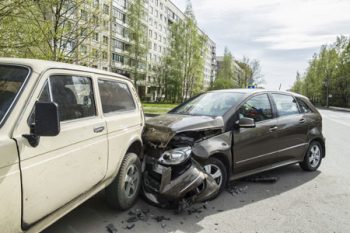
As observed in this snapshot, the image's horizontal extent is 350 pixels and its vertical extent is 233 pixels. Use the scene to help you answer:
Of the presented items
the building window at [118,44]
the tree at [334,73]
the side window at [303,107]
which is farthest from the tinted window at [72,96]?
the tree at [334,73]

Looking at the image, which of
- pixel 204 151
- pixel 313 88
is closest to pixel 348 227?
pixel 204 151

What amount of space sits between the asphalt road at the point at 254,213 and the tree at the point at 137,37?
4260cm

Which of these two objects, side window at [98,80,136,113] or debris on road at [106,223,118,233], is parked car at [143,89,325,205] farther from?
debris on road at [106,223,118,233]

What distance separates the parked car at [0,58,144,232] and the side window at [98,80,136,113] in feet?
0.05

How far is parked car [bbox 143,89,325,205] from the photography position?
163 inches

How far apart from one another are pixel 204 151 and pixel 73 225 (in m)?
2.06

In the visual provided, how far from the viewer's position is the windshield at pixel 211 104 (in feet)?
17.5

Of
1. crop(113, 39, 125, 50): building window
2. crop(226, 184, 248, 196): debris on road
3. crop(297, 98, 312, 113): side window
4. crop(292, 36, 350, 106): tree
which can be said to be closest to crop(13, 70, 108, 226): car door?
crop(226, 184, 248, 196): debris on road

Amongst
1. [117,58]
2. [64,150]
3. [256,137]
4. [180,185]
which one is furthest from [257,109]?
[117,58]

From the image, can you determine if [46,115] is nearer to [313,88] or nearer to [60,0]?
[60,0]

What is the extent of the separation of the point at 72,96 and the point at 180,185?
5.98 ft

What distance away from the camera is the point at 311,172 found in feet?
21.5

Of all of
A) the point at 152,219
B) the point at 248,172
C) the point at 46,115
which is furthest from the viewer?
the point at 248,172

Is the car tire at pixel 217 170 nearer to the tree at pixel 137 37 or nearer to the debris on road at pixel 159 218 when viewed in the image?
the debris on road at pixel 159 218
